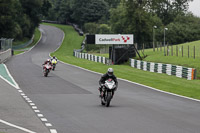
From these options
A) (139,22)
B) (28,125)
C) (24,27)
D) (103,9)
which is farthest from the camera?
(103,9)

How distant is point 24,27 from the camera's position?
364ft

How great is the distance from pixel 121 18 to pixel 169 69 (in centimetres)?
7456

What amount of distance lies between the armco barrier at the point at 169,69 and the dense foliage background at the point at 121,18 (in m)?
54.7

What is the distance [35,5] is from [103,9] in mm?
38015

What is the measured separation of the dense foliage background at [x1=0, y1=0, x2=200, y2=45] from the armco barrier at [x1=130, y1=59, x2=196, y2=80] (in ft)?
179

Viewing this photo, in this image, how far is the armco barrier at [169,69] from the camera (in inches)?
1347

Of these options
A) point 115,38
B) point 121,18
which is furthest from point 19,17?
point 115,38

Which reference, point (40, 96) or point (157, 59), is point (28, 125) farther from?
point (157, 59)

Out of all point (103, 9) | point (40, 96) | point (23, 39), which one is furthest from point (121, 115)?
point (103, 9)

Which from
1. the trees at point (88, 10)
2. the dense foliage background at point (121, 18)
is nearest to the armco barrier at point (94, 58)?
the dense foliage background at point (121, 18)

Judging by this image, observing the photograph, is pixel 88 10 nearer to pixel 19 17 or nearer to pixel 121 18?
pixel 121 18

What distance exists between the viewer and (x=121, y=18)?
368ft

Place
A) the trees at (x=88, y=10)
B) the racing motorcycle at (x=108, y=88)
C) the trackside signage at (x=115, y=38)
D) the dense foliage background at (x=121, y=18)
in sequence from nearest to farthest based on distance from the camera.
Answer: the racing motorcycle at (x=108, y=88), the trackside signage at (x=115, y=38), the dense foliage background at (x=121, y=18), the trees at (x=88, y=10)

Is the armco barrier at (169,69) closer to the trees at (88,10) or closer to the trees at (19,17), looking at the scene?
the trees at (19,17)
